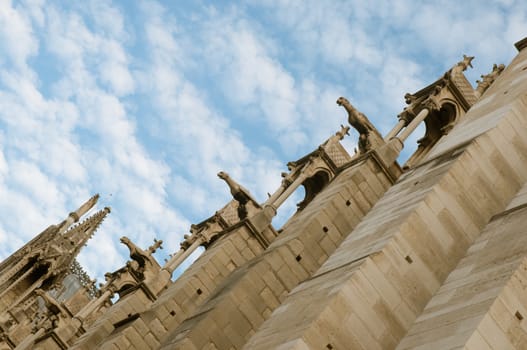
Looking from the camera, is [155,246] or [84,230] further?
[84,230]

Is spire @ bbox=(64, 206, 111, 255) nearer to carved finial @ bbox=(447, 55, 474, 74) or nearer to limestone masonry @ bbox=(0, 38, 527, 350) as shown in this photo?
limestone masonry @ bbox=(0, 38, 527, 350)

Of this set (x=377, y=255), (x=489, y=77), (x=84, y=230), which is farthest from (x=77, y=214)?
(x=377, y=255)

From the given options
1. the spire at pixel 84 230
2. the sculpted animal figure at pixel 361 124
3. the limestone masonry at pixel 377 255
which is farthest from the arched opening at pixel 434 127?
the spire at pixel 84 230

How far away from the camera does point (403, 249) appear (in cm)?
1244

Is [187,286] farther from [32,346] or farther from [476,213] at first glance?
[32,346]

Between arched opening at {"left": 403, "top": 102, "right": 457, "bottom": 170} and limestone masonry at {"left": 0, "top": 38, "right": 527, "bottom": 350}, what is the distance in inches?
1.4

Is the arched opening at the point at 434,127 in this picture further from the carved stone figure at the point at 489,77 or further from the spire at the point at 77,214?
the spire at the point at 77,214

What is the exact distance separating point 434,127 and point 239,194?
5910 millimetres

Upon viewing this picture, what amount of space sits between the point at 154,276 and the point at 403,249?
15.6 metres

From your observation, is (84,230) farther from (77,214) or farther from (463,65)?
(463,65)

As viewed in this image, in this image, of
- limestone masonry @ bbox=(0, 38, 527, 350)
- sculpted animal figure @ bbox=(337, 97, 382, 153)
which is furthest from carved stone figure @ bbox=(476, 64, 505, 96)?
sculpted animal figure @ bbox=(337, 97, 382, 153)

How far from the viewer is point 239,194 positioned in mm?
24203

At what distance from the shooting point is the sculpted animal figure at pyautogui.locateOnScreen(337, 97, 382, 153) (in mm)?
21000

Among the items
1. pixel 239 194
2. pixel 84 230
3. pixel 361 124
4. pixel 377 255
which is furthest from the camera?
pixel 84 230
